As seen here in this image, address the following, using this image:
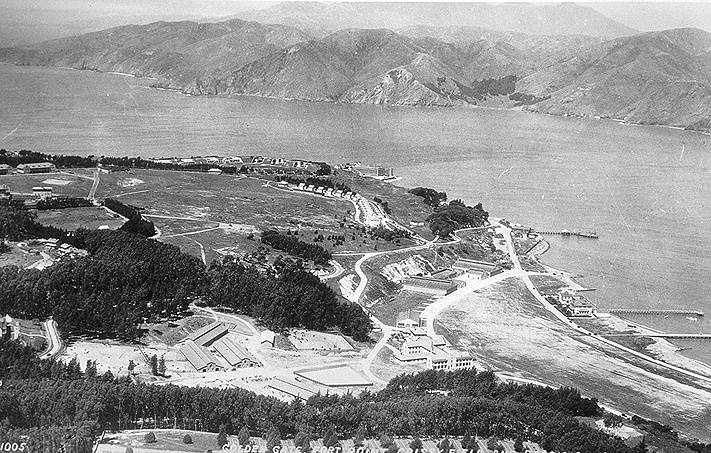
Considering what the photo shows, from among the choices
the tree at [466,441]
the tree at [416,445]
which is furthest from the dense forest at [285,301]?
the tree at [416,445]

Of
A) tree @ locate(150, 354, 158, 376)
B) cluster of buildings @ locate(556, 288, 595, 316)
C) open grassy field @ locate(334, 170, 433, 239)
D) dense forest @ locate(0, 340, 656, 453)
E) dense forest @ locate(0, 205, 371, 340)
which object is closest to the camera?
dense forest @ locate(0, 340, 656, 453)

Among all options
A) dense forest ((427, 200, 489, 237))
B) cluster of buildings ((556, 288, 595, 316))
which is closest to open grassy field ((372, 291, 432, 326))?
cluster of buildings ((556, 288, 595, 316))

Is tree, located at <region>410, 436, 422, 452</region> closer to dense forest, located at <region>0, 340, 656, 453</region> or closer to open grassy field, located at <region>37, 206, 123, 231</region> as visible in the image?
dense forest, located at <region>0, 340, 656, 453</region>

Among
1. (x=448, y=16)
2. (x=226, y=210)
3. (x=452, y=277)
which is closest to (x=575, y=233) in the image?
(x=452, y=277)

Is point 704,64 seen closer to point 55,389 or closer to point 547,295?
point 547,295

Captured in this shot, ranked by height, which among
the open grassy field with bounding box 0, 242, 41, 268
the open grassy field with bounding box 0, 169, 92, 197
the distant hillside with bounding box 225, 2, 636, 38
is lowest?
the open grassy field with bounding box 0, 242, 41, 268

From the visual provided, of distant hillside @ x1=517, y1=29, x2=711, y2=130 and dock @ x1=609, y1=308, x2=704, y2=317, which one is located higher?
distant hillside @ x1=517, y1=29, x2=711, y2=130

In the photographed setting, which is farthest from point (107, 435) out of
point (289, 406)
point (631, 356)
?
point (631, 356)
